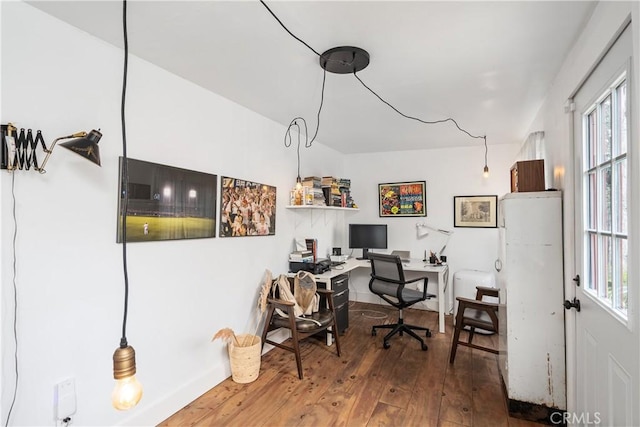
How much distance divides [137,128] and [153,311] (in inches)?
46.3

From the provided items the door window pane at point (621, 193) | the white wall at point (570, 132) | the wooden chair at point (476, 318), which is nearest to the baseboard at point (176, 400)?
the wooden chair at point (476, 318)

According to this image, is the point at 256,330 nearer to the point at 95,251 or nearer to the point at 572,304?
the point at 95,251

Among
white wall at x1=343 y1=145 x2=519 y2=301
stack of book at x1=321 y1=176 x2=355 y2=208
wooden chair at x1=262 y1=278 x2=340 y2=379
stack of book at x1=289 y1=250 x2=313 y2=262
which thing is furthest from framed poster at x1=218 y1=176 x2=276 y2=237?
white wall at x1=343 y1=145 x2=519 y2=301

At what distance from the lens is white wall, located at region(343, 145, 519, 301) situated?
4.16 m

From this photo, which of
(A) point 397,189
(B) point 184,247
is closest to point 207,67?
(B) point 184,247

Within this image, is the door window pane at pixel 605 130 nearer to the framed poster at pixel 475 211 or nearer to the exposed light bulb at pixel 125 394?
the exposed light bulb at pixel 125 394

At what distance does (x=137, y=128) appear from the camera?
1916 millimetres

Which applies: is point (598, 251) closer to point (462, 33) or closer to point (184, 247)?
point (462, 33)

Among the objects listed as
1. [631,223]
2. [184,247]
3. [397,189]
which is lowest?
[184,247]

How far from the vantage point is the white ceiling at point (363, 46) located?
4.84 feet

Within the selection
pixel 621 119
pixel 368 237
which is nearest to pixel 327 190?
pixel 368 237

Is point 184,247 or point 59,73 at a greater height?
point 59,73

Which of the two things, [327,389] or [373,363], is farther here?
[373,363]

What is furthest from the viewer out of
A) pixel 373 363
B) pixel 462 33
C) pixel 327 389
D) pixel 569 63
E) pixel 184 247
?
pixel 373 363
